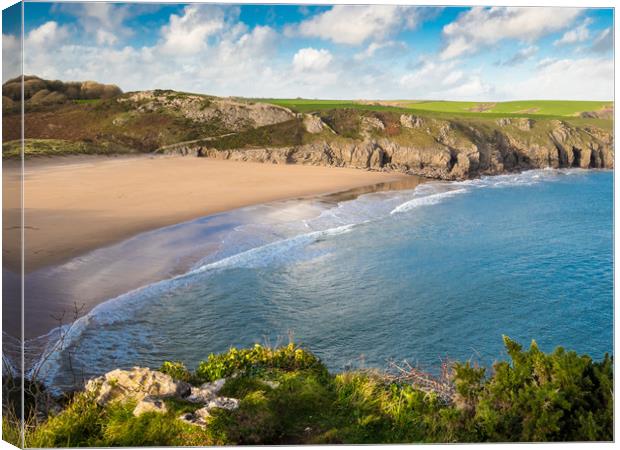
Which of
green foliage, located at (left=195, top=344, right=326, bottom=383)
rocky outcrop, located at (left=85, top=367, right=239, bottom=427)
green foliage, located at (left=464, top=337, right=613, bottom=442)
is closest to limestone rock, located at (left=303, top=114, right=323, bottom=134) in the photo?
green foliage, located at (left=195, top=344, right=326, bottom=383)

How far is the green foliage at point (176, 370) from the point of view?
5152 millimetres

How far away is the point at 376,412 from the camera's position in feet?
16.2

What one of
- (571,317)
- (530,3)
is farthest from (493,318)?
(530,3)

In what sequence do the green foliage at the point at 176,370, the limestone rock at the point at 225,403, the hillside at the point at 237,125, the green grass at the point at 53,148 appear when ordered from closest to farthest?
1. the limestone rock at the point at 225,403
2. the green foliage at the point at 176,370
3. the green grass at the point at 53,148
4. the hillside at the point at 237,125

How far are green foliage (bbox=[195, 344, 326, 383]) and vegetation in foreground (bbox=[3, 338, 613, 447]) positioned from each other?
0.26 feet

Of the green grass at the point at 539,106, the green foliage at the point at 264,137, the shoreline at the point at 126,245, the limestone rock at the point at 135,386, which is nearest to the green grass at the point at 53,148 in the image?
the shoreline at the point at 126,245

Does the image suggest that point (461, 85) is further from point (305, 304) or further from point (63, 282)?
point (63, 282)

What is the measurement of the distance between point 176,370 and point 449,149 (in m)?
15.9

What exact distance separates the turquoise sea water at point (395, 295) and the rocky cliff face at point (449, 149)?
0.38 m

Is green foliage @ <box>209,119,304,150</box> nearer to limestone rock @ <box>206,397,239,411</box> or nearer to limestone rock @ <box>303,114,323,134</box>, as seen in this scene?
limestone rock @ <box>303,114,323,134</box>

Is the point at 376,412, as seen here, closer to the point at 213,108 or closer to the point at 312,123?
the point at 213,108

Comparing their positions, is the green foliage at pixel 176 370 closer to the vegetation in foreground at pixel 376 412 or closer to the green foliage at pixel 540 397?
the vegetation in foreground at pixel 376 412

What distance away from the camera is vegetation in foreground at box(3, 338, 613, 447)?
4410mm

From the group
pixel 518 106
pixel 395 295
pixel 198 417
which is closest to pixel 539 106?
pixel 518 106
